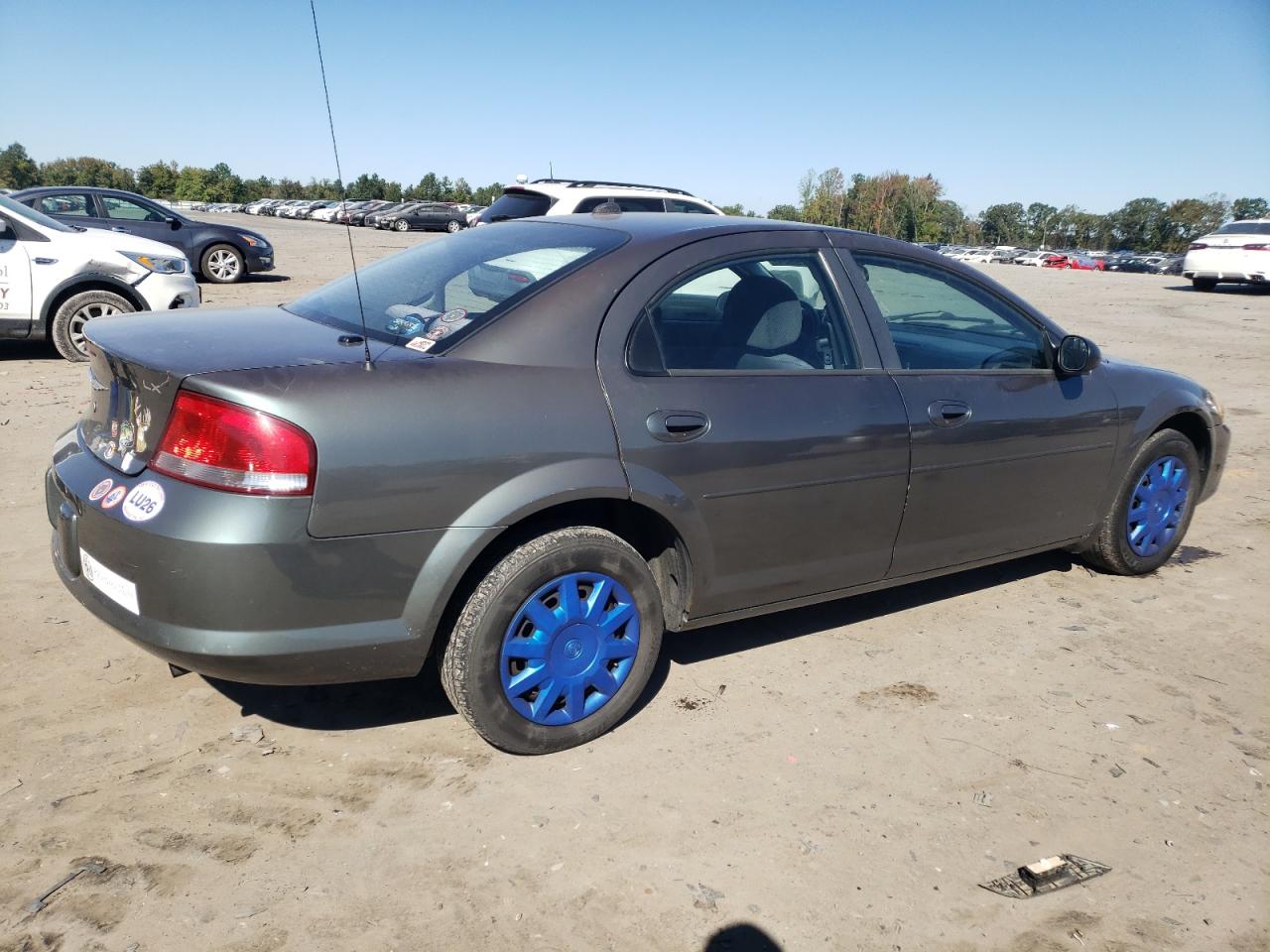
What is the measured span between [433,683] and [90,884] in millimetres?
1334

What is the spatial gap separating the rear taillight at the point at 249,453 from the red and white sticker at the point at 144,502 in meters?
0.10

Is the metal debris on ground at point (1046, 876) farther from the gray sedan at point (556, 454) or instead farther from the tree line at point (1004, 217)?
the tree line at point (1004, 217)

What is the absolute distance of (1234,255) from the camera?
66.1 ft

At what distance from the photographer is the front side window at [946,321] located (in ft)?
12.6

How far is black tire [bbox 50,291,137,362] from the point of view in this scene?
884 cm

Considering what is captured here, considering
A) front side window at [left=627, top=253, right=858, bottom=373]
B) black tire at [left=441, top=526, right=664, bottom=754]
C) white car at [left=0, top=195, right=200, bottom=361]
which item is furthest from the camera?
white car at [left=0, top=195, right=200, bottom=361]

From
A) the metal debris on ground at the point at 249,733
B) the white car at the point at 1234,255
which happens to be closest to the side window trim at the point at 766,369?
the metal debris on ground at the point at 249,733

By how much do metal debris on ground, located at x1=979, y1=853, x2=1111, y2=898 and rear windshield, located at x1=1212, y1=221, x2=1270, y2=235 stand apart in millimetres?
21688

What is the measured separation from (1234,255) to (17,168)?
105m

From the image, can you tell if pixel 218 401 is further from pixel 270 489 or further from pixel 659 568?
pixel 659 568

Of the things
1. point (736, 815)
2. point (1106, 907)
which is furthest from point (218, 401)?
point (1106, 907)

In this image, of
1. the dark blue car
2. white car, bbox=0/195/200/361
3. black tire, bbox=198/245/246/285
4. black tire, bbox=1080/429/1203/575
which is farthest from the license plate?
black tire, bbox=198/245/246/285

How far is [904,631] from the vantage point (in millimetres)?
4199

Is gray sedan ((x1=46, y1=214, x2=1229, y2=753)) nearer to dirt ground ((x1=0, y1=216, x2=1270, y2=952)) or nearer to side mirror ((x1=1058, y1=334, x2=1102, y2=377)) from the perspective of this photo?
side mirror ((x1=1058, y1=334, x2=1102, y2=377))
